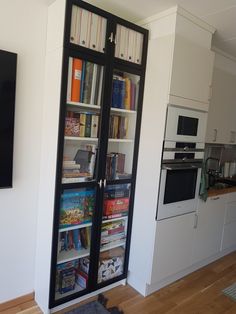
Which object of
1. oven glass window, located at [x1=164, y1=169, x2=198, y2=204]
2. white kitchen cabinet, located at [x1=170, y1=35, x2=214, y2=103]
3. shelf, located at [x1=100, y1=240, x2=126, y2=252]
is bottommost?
shelf, located at [x1=100, y1=240, x2=126, y2=252]

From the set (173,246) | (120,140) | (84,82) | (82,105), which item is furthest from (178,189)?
(84,82)

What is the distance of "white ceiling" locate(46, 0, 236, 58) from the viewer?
6.58 ft

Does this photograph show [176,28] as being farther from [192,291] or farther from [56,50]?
[192,291]

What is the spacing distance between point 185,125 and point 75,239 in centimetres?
145

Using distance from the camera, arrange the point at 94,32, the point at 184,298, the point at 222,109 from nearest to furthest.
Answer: the point at 94,32 → the point at 184,298 → the point at 222,109

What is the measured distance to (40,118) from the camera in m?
2.11

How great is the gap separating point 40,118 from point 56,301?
1524mm

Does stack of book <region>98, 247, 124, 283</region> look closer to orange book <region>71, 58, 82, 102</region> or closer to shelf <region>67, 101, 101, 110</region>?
Result: shelf <region>67, 101, 101, 110</region>

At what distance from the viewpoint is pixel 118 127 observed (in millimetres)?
2367

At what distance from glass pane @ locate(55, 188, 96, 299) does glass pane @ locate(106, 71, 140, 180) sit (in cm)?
34

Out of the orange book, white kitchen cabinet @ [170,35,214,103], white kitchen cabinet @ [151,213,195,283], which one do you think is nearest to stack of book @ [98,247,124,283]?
white kitchen cabinet @ [151,213,195,283]

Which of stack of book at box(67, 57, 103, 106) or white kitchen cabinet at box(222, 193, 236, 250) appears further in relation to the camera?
white kitchen cabinet at box(222, 193, 236, 250)

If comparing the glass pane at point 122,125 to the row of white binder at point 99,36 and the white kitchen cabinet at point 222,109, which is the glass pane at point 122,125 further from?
the white kitchen cabinet at point 222,109

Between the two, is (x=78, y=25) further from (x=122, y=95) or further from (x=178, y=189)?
(x=178, y=189)
